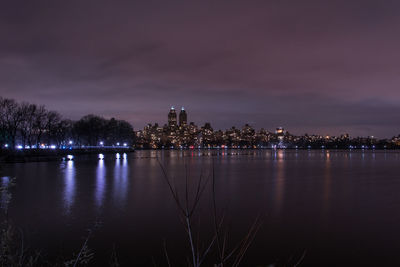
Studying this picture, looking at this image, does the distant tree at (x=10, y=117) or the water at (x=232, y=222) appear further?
the distant tree at (x=10, y=117)

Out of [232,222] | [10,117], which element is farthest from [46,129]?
[232,222]

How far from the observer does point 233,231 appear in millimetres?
15711

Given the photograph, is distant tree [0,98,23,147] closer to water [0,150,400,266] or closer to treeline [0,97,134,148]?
treeline [0,97,134,148]

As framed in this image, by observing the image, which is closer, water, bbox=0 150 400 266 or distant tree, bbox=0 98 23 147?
water, bbox=0 150 400 266

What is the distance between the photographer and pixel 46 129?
309 feet

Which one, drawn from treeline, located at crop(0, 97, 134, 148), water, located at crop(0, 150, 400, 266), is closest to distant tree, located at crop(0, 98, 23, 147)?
treeline, located at crop(0, 97, 134, 148)

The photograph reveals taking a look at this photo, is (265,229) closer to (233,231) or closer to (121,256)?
(233,231)

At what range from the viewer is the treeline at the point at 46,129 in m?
78.9

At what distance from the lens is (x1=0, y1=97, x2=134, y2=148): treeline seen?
7894 centimetres

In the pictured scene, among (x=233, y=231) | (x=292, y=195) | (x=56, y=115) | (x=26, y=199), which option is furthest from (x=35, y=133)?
(x=233, y=231)

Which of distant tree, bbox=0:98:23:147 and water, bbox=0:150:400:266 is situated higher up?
distant tree, bbox=0:98:23:147

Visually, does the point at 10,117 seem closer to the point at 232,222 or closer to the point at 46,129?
the point at 46,129

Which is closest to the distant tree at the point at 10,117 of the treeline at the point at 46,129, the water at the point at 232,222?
the treeline at the point at 46,129

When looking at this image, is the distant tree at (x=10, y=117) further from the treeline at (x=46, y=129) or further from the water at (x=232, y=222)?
the water at (x=232, y=222)
